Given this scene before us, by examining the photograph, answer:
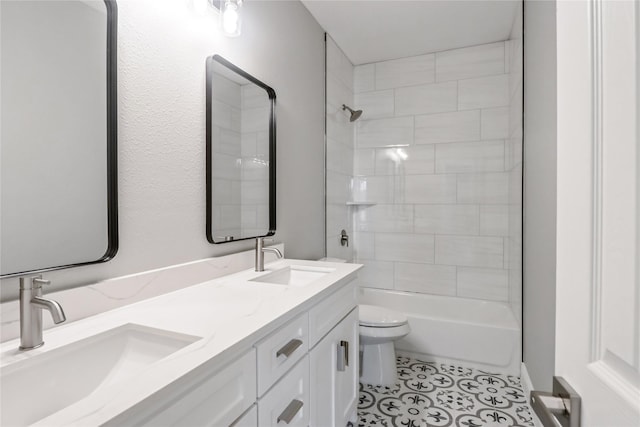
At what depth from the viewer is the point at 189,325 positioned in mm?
860

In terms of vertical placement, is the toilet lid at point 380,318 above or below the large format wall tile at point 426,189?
below

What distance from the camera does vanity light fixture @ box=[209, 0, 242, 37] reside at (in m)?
1.43

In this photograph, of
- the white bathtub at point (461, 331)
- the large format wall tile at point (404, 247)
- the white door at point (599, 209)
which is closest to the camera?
the white door at point (599, 209)

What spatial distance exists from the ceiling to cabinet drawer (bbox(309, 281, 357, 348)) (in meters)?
1.90

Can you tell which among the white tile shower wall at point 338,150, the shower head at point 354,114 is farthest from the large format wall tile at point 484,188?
the shower head at point 354,114

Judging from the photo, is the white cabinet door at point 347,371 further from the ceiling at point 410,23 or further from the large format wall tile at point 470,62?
the large format wall tile at point 470,62

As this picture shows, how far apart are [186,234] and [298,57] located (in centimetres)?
151

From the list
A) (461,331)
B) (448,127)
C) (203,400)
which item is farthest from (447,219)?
(203,400)

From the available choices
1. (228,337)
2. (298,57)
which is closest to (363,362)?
(228,337)

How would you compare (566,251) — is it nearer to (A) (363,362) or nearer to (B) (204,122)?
(B) (204,122)

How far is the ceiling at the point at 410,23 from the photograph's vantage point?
2.28 metres

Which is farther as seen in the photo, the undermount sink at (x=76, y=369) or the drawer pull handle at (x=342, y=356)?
the drawer pull handle at (x=342, y=356)

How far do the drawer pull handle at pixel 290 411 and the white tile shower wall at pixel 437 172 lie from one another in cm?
220

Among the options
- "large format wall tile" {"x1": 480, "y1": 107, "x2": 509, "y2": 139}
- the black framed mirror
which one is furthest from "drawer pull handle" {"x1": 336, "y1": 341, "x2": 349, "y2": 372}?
"large format wall tile" {"x1": 480, "y1": 107, "x2": 509, "y2": 139}
